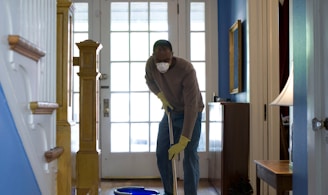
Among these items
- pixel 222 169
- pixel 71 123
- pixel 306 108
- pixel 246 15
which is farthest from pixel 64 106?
pixel 246 15

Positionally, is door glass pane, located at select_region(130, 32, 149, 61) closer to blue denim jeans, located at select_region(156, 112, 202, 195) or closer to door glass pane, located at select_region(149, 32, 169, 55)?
door glass pane, located at select_region(149, 32, 169, 55)

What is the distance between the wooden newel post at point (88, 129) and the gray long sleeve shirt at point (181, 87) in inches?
22.1

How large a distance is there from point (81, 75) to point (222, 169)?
1.62 m

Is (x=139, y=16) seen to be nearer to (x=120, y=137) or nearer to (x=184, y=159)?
(x=120, y=137)

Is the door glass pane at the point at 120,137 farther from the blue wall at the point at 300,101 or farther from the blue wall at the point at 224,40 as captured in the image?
the blue wall at the point at 300,101

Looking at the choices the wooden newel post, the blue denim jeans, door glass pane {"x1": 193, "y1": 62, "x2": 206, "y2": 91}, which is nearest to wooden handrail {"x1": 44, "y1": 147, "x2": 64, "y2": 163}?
the wooden newel post

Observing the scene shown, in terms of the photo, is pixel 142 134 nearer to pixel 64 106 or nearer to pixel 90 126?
pixel 90 126

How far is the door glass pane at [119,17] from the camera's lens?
16.0 feet

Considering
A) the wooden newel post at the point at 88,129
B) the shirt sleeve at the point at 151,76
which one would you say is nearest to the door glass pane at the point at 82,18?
the shirt sleeve at the point at 151,76

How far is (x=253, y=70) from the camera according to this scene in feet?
12.0

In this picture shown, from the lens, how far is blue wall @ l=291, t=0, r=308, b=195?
6.90ft

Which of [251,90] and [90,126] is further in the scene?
[251,90]

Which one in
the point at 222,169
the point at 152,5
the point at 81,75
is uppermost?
the point at 152,5

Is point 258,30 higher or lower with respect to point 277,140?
higher
